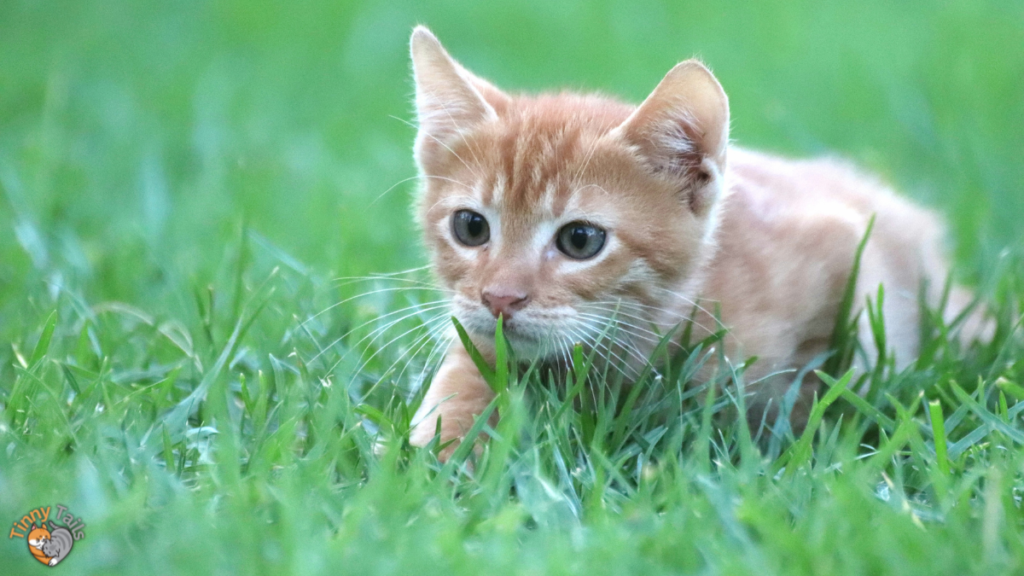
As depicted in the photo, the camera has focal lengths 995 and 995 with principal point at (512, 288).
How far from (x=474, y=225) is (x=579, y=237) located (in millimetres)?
268

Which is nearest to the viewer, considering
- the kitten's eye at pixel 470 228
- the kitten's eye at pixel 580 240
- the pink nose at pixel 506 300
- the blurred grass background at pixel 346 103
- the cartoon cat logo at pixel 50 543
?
the cartoon cat logo at pixel 50 543

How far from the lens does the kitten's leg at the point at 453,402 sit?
2.23 m

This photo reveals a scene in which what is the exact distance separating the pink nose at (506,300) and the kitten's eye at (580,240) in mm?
184

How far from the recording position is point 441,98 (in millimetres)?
2477

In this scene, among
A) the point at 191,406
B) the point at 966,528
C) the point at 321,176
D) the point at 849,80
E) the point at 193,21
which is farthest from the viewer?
the point at 193,21

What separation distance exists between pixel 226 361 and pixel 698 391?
1.04 metres

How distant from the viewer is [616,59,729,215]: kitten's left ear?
7.03 feet

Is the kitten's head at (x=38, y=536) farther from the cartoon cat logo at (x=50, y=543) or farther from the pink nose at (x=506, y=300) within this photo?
the pink nose at (x=506, y=300)

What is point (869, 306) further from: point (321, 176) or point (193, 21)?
point (193, 21)

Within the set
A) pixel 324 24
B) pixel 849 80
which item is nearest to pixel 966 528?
pixel 849 80

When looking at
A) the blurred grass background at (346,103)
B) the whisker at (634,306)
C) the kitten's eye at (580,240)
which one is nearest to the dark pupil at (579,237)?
the kitten's eye at (580,240)

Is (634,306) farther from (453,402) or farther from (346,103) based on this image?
(346,103)

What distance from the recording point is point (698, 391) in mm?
2115

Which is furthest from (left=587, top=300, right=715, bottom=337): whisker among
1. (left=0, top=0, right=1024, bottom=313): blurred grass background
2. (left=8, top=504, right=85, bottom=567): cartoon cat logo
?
(left=8, top=504, right=85, bottom=567): cartoon cat logo
